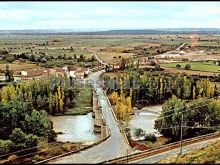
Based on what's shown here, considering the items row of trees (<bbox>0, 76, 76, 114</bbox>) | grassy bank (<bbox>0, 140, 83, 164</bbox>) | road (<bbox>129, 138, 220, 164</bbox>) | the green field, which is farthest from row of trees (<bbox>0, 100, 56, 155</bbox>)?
the green field

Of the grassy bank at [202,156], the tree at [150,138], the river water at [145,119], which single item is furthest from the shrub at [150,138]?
the grassy bank at [202,156]

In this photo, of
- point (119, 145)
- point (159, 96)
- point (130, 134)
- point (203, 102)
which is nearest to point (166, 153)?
point (119, 145)

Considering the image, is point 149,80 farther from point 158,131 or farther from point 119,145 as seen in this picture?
point 119,145

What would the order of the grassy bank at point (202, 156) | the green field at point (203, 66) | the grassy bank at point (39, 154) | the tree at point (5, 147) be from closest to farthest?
the grassy bank at point (39, 154)
the grassy bank at point (202, 156)
the tree at point (5, 147)
the green field at point (203, 66)

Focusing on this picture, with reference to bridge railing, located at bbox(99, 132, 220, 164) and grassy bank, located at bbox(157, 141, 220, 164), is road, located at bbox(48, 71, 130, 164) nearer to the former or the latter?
bridge railing, located at bbox(99, 132, 220, 164)

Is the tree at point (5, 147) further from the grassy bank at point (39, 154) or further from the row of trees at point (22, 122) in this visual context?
the row of trees at point (22, 122)

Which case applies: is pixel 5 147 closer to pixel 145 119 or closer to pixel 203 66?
pixel 145 119
